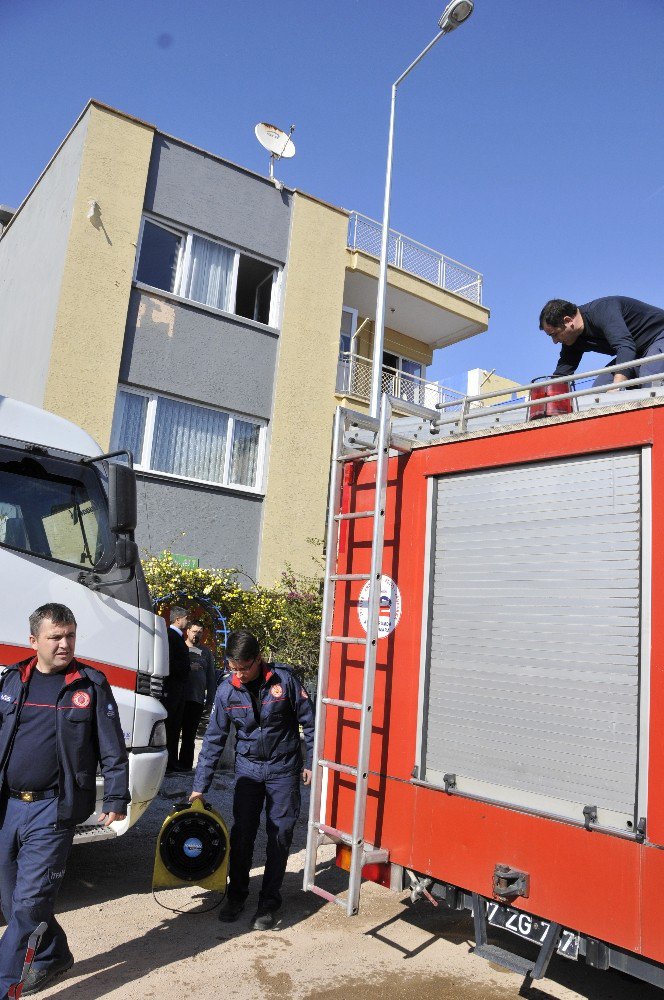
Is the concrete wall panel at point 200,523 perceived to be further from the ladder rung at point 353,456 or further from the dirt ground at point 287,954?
the ladder rung at point 353,456

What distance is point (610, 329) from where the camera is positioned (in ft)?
16.7

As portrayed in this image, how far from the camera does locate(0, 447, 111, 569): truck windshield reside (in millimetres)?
5062

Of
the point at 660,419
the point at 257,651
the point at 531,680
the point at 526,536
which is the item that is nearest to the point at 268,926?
the point at 257,651

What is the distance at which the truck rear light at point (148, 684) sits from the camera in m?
5.15

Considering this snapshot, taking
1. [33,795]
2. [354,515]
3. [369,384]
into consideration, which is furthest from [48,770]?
[369,384]

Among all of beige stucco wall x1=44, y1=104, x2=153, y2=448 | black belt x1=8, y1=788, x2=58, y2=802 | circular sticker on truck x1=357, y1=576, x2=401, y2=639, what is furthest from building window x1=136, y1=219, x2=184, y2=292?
black belt x1=8, y1=788, x2=58, y2=802

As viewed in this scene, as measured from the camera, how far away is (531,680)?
13.0ft

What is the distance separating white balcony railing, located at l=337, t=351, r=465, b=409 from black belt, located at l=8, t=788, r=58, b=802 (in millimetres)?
11145

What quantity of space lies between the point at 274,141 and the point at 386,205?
297 cm

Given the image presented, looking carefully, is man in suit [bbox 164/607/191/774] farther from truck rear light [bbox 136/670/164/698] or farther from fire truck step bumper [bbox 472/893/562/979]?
fire truck step bumper [bbox 472/893/562/979]

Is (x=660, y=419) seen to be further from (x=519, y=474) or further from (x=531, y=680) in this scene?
(x=531, y=680)

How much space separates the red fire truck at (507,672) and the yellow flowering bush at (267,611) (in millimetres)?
6989

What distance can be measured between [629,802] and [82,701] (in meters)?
2.66

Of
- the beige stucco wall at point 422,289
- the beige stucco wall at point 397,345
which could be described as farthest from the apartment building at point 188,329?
the beige stucco wall at point 397,345
